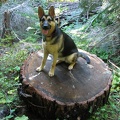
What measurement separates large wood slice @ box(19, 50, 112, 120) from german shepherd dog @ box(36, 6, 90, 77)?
139 mm

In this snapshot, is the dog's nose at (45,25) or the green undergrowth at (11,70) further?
the green undergrowth at (11,70)

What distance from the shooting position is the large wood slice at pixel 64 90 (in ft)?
9.04

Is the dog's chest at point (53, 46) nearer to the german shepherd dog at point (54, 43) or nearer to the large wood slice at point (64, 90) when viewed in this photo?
the german shepherd dog at point (54, 43)

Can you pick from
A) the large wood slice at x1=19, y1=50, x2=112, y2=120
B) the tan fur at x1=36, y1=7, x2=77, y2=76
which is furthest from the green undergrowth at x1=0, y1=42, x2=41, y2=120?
the tan fur at x1=36, y1=7, x2=77, y2=76

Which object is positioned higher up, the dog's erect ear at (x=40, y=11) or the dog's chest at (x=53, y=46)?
the dog's erect ear at (x=40, y=11)

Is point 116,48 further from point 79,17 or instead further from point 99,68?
point 79,17

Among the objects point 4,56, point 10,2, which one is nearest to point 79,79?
Answer: point 4,56

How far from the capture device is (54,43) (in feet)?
9.23

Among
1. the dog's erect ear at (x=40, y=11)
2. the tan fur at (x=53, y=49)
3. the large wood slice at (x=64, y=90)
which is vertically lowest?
the large wood slice at (x=64, y=90)

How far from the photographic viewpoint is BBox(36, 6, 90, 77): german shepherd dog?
2.54 metres

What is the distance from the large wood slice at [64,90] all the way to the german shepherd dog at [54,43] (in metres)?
0.14

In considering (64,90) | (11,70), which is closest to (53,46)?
(64,90)

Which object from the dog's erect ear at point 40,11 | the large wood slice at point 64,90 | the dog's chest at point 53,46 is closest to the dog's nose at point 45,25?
the dog's erect ear at point 40,11

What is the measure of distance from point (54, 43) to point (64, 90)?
2.18 feet
